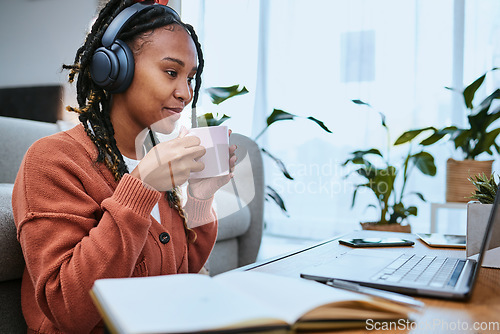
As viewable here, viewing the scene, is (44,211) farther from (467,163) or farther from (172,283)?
(467,163)

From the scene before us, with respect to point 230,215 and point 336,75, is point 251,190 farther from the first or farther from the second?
point 336,75

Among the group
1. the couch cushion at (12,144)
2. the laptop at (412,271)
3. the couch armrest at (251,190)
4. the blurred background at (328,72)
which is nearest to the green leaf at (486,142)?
the blurred background at (328,72)

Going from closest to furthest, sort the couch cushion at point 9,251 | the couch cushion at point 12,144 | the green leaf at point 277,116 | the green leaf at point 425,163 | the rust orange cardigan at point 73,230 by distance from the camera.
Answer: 1. the rust orange cardigan at point 73,230
2. the couch cushion at point 9,251
3. the couch cushion at point 12,144
4. the green leaf at point 425,163
5. the green leaf at point 277,116

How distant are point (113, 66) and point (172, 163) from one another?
0.83 ft

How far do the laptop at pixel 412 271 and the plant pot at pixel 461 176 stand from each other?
1382 mm

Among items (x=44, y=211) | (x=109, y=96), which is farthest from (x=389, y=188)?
(x=44, y=211)

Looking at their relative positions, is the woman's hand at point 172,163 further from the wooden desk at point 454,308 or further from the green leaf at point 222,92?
the green leaf at point 222,92

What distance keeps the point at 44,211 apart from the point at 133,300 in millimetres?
414

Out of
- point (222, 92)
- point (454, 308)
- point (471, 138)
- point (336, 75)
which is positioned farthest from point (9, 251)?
point (336, 75)

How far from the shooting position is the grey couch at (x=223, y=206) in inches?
37.2

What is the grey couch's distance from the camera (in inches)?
37.2

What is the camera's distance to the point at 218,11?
3.08 m

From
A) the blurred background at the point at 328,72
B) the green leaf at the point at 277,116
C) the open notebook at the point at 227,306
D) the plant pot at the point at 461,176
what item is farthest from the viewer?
the blurred background at the point at 328,72

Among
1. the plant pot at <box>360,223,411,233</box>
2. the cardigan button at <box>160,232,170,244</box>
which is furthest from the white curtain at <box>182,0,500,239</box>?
the cardigan button at <box>160,232,170,244</box>
